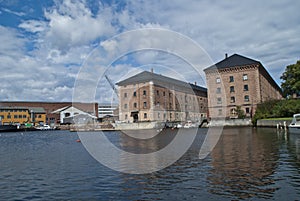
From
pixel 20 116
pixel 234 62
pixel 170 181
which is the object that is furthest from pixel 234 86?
pixel 20 116

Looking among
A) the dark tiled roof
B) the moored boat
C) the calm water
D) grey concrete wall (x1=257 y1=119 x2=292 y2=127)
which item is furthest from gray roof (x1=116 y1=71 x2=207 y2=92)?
the calm water

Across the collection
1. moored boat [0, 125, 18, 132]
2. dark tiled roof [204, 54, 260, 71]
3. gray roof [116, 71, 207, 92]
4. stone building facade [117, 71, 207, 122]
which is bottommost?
moored boat [0, 125, 18, 132]

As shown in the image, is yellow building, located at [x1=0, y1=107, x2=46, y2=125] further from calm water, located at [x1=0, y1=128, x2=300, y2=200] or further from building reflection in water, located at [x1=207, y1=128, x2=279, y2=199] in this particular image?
building reflection in water, located at [x1=207, y1=128, x2=279, y2=199]

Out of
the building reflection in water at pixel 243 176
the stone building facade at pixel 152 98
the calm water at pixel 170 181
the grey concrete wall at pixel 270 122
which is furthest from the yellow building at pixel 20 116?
the building reflection in water at pixel 243 176

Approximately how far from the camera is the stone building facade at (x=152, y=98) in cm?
8806

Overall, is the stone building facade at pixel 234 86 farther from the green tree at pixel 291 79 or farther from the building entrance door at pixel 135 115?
the building entrance door at pixel 135 115

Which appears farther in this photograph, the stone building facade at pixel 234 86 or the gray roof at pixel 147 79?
the gray roof at pixel 147 79

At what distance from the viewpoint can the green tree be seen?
61.4m

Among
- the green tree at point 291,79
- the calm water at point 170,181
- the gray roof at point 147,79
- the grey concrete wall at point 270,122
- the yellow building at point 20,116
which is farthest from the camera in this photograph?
the yellow building at point 20,116

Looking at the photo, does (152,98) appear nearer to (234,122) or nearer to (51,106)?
(234,122)

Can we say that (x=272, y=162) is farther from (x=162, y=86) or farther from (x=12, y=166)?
(x=162, y=86)

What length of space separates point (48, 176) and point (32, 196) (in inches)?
143

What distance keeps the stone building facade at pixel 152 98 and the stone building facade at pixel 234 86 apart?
9.38 metres

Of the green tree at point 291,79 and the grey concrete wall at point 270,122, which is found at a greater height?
the green tree at point 291,79
